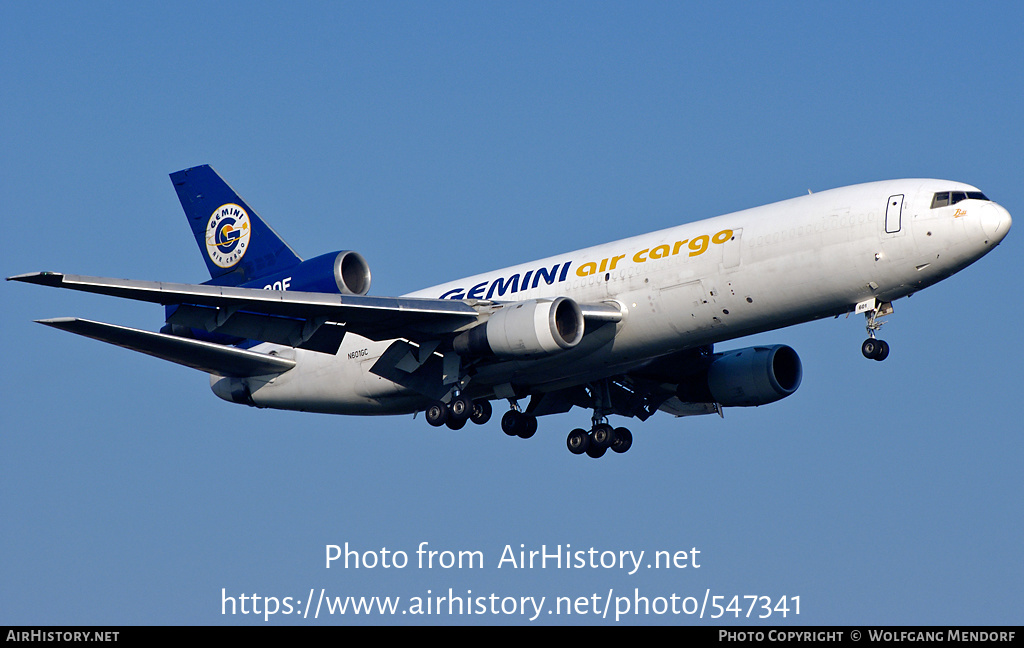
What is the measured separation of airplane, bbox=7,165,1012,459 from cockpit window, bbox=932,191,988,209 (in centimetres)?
3

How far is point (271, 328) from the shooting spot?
3488 cm

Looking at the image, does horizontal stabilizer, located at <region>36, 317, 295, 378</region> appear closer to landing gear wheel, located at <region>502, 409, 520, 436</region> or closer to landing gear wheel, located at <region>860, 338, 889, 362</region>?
landing gear wheel, located at <region>502, 409, 520, 436</region>

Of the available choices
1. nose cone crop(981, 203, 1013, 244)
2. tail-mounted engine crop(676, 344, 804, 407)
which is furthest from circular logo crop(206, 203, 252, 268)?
nose cone crop(981, 203, 1013, 244)

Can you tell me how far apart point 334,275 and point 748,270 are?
11047 mm

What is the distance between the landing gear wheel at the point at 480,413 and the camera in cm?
3672

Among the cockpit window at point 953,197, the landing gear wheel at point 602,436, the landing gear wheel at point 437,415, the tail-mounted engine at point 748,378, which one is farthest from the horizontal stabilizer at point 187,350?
the cockpit window at point 953,197

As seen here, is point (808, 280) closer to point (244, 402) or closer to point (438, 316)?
point (438, 316)

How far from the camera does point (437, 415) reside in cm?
3584

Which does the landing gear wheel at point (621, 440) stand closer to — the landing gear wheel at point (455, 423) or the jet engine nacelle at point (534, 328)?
the landing gear wheel at point (455, 423)

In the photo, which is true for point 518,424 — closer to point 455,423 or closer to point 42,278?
point 455,423

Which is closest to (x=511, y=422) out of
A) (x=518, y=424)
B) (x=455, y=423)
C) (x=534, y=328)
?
(x=518, y=424)

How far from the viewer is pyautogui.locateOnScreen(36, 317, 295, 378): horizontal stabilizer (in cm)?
3462
